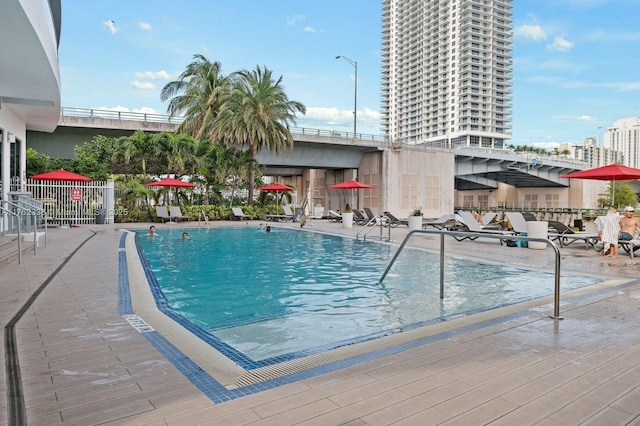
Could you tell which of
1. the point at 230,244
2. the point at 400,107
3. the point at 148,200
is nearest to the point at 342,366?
the point at 230,244

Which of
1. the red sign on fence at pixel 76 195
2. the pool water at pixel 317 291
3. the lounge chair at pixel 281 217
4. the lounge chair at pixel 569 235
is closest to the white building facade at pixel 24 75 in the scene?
the red sign on fence at pixel 76 195

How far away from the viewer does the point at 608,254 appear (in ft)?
37.6

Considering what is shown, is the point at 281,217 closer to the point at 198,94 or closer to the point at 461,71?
the point at 198,94

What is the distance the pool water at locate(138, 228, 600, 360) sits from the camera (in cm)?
526

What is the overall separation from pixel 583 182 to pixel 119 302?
59215 mm

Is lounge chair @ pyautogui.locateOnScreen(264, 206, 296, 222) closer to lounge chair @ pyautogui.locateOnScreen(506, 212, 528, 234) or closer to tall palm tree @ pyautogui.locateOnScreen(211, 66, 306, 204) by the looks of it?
tall palm tree @ pyautogui.locateOnScreen(211, 66, 306, 204)

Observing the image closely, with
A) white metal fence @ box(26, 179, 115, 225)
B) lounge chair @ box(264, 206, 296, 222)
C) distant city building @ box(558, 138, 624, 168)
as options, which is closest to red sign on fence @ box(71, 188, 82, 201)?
white metal fence @ box(26, 179, 115, 225)

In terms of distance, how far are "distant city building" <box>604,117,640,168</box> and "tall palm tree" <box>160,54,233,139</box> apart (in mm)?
116393

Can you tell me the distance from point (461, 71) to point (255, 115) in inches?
4262

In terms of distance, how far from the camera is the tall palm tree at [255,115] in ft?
91.7

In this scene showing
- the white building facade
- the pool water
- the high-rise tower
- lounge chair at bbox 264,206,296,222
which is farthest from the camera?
the high-rise tower

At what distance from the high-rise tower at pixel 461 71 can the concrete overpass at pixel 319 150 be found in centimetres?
6218

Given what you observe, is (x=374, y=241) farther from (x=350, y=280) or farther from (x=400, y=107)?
(x=400, y=107)

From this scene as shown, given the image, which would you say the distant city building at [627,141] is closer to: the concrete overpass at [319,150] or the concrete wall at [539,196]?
the concrete wall at [539,196]
